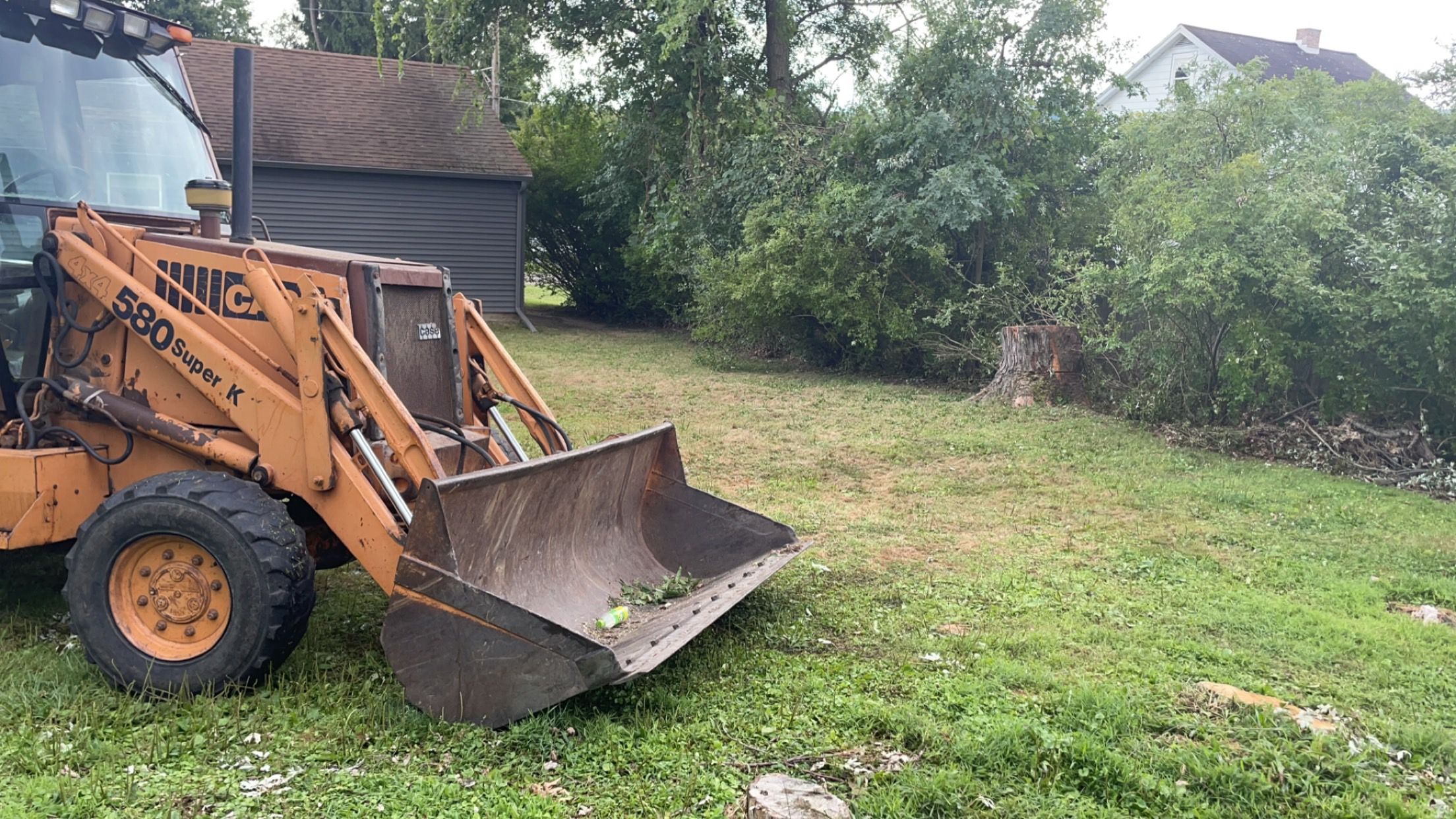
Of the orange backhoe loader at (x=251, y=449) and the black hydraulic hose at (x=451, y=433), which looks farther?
the black hydraulic hose at (x=451, y=433)

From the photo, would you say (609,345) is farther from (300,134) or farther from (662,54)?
(300,134)

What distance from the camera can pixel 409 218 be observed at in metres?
20.8

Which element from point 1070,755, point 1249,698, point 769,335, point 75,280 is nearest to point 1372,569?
point 1249,698

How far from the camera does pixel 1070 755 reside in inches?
144

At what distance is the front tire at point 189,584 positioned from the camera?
3908 millimetres

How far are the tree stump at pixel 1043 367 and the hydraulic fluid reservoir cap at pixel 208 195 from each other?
30.7 ft

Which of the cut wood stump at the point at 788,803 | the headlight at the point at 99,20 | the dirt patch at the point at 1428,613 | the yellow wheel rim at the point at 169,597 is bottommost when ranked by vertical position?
the cut wood stump at the point at 788,803

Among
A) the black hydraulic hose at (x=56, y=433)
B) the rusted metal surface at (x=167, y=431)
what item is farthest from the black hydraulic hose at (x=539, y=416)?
the black hydraulic hose at (x=56, y=433)

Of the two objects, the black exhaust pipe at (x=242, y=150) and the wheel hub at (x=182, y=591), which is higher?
the black exhaust pipe at (x=242, y=150)

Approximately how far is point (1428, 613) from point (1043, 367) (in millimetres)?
7393

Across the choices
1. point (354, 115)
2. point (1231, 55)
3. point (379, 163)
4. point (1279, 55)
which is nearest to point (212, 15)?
point (354, 115)

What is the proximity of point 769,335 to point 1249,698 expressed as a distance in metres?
13.5

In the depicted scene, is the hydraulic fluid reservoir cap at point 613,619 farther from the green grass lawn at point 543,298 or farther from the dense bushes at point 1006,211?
the green grass lawn at point 543,298

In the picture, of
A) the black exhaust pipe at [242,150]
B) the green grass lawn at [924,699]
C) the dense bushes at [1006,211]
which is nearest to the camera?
the green grass lawn at [924,699]
